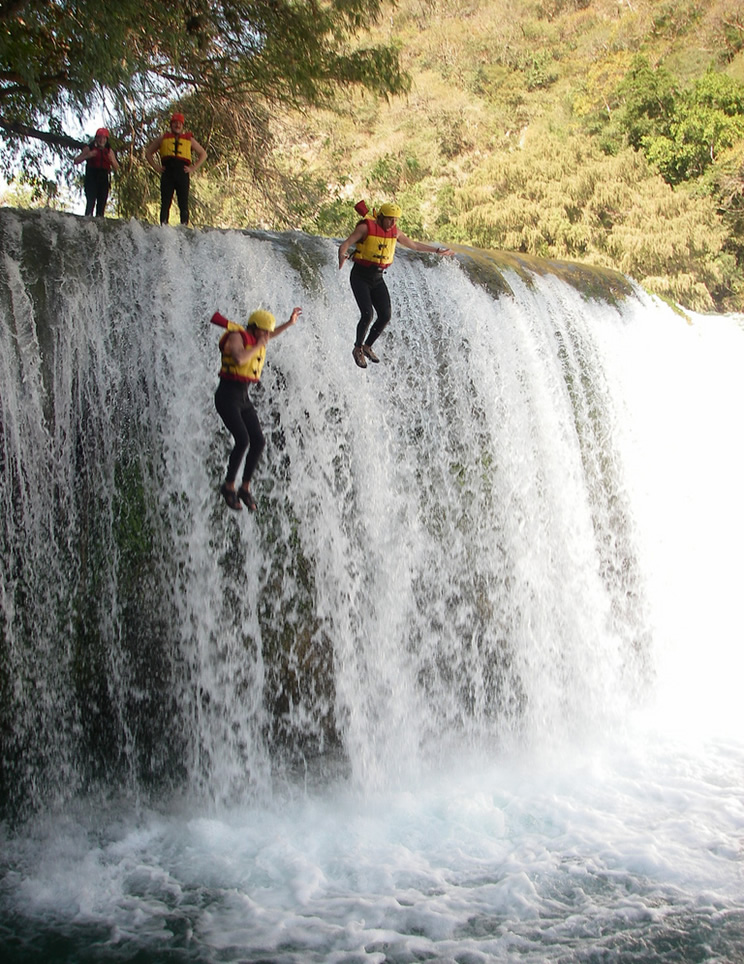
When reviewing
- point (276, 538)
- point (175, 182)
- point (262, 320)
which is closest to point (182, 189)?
point (175, 182)

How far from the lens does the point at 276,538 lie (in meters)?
5.90

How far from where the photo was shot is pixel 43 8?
9.35 m

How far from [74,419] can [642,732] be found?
483 centimetres

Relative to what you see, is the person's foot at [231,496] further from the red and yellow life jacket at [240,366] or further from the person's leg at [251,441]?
the red and yellow life jacket at [240,366]

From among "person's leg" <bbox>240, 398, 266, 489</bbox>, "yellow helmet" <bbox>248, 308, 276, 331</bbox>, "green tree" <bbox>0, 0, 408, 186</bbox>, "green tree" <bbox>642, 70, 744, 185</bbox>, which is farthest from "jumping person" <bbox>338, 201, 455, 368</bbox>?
"green tree" <bbox>642, 70, 744, 185</bbox>

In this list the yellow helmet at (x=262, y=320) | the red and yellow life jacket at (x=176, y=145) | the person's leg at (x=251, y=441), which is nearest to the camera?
the yellow helmet at (x=262, y=320)

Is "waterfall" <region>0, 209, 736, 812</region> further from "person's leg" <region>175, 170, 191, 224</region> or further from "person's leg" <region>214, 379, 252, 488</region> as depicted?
"person's leg" <region>214, 379, 252, 488</region>

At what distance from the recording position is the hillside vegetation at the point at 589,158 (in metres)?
21.7

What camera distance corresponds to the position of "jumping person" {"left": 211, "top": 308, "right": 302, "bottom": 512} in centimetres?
418

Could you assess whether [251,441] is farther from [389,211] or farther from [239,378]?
[389,211]

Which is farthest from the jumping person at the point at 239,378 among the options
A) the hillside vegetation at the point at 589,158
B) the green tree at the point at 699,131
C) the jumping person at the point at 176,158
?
the green tree at the point at 699,131

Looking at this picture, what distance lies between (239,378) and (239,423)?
0.22 meters

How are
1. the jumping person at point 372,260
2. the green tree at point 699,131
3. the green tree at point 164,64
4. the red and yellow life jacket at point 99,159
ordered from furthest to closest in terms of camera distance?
the green tree at point 699,131
the green tree at point 164,64
the red and yellow life jacket at point 99,159
the jumping person at point 372,260

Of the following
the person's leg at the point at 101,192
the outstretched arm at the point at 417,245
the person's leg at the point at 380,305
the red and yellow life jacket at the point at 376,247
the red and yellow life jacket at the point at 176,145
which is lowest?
the person's leg at the point at 380,305
